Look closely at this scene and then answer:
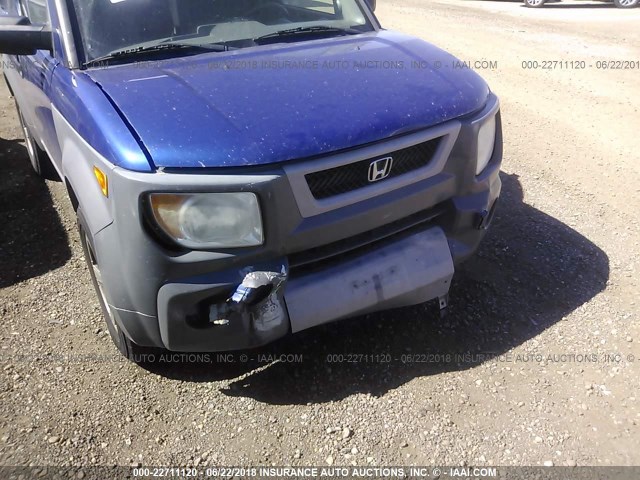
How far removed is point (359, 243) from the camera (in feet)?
8.03

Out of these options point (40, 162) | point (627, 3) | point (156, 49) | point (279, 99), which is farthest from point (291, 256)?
point (627, 3)

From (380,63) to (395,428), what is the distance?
1.73 meters

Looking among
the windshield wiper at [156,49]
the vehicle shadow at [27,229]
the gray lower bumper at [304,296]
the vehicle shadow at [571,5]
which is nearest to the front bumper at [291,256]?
the gray lower bumper at [304,296]

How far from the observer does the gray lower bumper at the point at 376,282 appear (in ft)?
7.67

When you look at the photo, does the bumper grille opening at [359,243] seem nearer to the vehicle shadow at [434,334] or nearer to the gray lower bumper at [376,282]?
the gray lower bumper at [376,282]

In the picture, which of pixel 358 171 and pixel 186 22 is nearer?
pixel 358 171

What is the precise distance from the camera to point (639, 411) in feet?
8.14

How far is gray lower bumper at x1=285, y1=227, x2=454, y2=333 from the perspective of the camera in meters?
2.34

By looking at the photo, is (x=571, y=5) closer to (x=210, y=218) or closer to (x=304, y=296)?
(x=304, y=296)

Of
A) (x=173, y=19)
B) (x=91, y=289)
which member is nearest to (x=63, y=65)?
(x=173, y=19)

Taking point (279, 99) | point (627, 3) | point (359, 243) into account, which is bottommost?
point (627, 3)

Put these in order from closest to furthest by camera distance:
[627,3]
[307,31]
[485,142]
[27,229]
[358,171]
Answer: [358,171] < [485,142] < [307,31] < [27,229] < [627,3]

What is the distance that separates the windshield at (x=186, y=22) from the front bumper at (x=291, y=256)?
106 centimetres

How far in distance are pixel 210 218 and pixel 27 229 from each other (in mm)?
2570
